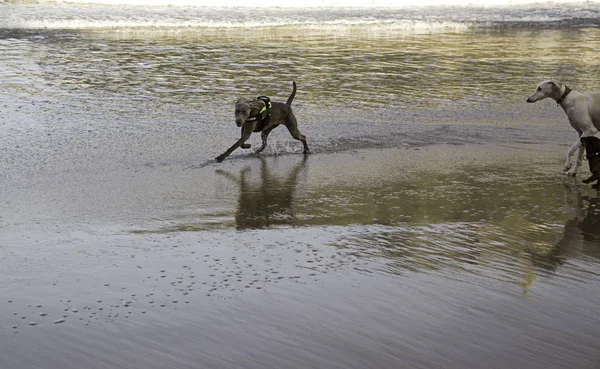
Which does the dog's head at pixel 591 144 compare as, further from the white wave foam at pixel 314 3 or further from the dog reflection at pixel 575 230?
the white wave foam at pixel 314 3

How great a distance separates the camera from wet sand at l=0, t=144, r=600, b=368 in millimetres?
4289

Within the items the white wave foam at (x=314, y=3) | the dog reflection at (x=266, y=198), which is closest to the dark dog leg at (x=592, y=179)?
the dog reflection at (x=266, y=198)

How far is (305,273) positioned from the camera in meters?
5.45

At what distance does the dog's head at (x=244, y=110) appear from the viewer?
30.0 ft

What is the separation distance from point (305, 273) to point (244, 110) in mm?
4064

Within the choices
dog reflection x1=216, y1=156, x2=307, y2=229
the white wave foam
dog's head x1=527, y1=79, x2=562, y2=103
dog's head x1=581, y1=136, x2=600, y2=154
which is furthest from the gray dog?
the white wave foam

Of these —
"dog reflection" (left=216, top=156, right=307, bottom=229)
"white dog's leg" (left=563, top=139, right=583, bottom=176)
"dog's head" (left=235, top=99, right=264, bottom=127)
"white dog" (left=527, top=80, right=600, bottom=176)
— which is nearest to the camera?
"dog reflection" (left=216, top=156, right=307, bottom=229)

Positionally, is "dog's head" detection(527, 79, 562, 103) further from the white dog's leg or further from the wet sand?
the wet sand

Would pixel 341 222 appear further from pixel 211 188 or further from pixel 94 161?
pixel 94 161

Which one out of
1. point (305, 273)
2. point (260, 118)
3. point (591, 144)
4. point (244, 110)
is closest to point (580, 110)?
point (591, 144)

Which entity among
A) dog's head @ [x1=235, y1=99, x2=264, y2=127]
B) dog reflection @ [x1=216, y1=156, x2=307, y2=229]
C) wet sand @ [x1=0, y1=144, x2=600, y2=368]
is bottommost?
dog reflection @ [x1=216, y1=156, x2=307, y2=229]

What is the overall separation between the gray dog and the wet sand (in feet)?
2.80

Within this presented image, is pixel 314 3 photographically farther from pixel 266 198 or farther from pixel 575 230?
pixel 575 230

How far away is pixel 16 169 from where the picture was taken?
28.5 feet
